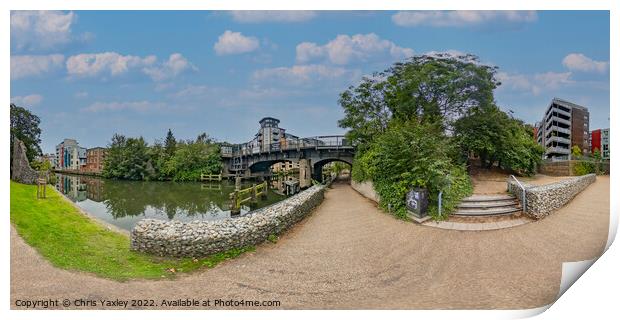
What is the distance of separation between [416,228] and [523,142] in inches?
41.1

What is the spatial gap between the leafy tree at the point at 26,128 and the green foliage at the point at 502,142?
3402 mm

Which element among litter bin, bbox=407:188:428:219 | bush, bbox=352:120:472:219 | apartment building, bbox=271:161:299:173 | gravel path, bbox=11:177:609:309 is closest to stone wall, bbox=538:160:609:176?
gravel path, bbox=11:177:609:309

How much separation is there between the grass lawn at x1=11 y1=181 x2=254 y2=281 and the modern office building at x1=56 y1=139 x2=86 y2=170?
1.19 ft

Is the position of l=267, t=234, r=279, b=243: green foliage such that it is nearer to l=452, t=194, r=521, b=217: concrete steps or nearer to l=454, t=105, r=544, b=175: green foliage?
l=452, t=194, r=521, b=217: concrete steps

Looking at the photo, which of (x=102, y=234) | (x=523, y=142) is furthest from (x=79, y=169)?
(x=523, y=142)

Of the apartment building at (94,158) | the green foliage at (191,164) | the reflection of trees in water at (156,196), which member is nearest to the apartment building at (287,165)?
the reflection of trees in water at (156,196)

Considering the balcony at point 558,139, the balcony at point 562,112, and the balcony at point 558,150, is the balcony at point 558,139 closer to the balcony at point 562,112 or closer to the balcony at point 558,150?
the balcony at point 558,150

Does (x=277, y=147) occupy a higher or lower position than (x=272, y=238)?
higher

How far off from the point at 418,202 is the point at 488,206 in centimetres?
52

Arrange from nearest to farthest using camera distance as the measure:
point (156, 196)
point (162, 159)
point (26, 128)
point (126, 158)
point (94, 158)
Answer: point (26, 128) → point (94, 158) → point (126, 158) → point (162, 159) → point (156, 196)

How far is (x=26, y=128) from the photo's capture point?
201 cm

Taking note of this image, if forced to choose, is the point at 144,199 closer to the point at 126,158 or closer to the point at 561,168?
the point at 126,158

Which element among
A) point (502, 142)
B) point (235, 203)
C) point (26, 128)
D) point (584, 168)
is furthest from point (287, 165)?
point (584, 168)

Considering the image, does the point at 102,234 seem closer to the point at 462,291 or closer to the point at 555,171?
the point at 462,291
